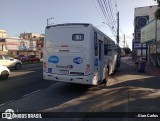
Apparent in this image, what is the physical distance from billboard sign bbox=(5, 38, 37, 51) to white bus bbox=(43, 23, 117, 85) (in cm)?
4894

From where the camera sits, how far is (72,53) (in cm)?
1099

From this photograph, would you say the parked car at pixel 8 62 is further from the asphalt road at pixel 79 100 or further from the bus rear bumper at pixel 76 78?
the bus rear bumper at pixel 76 78

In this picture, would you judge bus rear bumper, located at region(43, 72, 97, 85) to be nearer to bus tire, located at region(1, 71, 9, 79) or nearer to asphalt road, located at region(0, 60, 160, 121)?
asphalt road, located at region(0, 60, 160, 121)

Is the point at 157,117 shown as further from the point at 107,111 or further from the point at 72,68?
the point at 72,68

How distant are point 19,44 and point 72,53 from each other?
175ft

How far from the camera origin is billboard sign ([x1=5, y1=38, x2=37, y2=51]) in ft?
191

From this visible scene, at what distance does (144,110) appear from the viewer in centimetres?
827

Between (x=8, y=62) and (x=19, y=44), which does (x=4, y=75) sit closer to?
(x=8, y=62)

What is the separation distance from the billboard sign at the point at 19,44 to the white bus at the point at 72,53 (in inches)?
1927

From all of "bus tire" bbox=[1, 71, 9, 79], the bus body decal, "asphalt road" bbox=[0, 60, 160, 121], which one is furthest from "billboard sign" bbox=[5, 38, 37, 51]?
the bus body decal

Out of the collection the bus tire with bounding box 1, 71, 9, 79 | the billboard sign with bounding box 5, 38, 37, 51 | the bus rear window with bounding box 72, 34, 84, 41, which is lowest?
the bus tire with bounding box 1, 71, 9, 79

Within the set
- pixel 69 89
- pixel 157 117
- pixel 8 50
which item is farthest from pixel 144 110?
pixel 8 50

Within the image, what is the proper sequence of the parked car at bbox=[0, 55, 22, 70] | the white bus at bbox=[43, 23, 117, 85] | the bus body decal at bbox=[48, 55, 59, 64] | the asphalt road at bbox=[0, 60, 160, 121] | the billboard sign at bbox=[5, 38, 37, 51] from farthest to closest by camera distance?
the billboard sign at bbox=[5, 38, 37, 51] → the parked car at bbox=[0, 55, 22, 70] → the bus body decal at bbox=[48, 55, 59, 64] → the white bus at bbox=[43, 23, 117, 85] → the asphalt road at bbox=[0, 60, 160, 121]

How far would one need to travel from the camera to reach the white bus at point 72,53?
1071 cm
